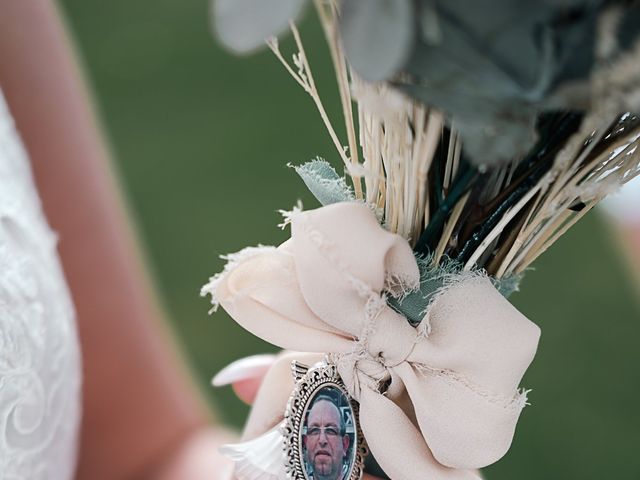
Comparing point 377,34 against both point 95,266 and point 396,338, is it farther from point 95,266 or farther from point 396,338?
point 95,266

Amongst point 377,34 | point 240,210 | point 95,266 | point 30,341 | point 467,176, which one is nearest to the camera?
point 377,34

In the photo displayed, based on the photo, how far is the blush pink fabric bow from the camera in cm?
52

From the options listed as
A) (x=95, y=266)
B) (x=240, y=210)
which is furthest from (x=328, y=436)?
(x=240, y=210)

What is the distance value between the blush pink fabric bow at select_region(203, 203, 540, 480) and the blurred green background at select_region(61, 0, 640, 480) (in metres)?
1.18

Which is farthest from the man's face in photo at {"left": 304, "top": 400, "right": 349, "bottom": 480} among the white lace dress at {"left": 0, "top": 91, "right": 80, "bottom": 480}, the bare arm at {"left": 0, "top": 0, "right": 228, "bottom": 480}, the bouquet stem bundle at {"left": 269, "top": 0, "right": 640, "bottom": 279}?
the bare arm at {"left": 0, "top": 0, "right": 228, "bottom": 480}

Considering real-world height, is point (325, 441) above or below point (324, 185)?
below

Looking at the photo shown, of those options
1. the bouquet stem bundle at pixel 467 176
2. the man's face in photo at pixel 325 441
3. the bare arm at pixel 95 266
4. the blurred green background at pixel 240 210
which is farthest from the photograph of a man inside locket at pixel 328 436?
the blurred green background at pixel 240 210

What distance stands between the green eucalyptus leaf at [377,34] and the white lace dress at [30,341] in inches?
15.4

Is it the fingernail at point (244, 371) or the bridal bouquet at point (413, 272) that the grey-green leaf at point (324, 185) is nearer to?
the bridal bouquet at point (413, 272)

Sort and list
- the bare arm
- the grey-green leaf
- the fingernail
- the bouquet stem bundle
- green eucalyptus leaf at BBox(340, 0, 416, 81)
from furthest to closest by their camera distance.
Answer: the bare arm < the fingernail < the grey-green leaf < the bouquet stem bundle < green eucalyptus leaf at BBox(340, 0, 416, 81)

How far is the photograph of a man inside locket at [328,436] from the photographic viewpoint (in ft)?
1.82

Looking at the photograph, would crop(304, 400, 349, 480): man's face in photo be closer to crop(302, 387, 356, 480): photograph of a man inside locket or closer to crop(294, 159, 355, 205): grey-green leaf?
crop(302, 387, 356, 480): photograph of a man inside locket

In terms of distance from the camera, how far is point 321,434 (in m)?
0.56

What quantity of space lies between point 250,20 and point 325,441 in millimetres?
296
